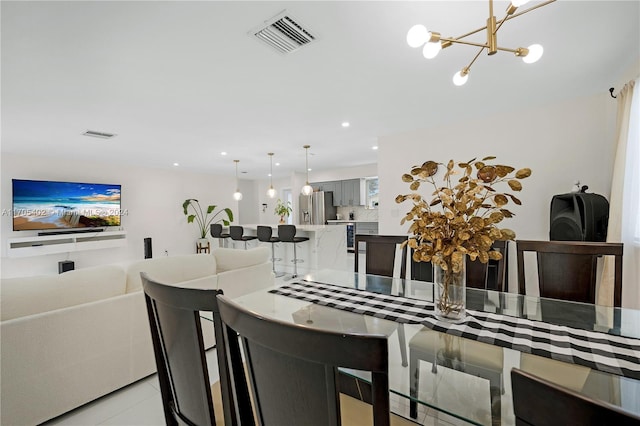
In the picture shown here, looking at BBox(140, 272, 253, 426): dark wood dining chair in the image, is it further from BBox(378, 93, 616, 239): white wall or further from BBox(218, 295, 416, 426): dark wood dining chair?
BBox(378, 93, 616, 239): white wall

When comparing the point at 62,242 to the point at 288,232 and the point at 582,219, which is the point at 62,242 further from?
the point at 582,219

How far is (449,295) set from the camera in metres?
1.36

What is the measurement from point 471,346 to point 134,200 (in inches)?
290

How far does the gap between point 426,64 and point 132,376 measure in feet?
10.6

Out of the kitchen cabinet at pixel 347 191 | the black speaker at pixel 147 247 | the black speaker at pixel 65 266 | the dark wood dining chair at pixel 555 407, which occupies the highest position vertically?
the kitchen cabinet at pixel 347 191

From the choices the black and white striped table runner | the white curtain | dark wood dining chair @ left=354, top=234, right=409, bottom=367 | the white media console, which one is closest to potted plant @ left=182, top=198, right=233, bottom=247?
the white media console

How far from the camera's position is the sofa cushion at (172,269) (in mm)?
2140

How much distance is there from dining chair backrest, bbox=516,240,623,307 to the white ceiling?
1407mm

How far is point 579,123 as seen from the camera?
3111 mm

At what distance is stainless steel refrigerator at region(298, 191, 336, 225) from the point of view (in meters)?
8.37

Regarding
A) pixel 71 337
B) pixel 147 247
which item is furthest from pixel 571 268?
pixel 147 247

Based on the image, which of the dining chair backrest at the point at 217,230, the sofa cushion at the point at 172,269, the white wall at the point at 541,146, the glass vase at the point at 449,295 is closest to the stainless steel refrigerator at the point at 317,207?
the dining chair backrest at the point at 217,230

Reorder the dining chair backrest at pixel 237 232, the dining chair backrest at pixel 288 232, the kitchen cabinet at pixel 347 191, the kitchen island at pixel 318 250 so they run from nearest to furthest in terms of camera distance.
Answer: the dining chair backrest at pixel 288 232
the kitchen island at pixel 318 250
the dining chair backrest at pixel 237 232
the kitchen cabinet at pixel 347 191

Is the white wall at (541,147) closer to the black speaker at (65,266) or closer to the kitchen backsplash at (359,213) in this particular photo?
the kitchen backsplash at (359,213)
